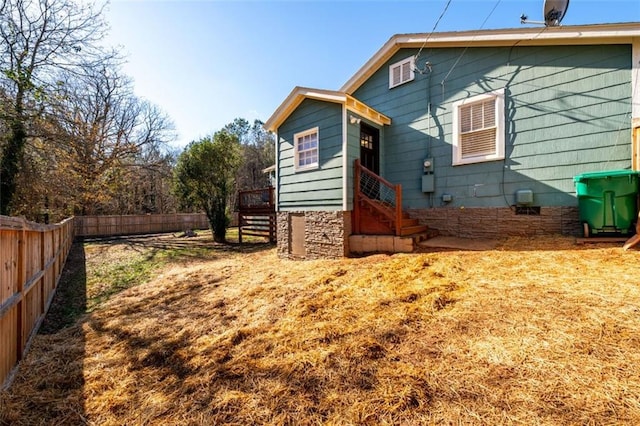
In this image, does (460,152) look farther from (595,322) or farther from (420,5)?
(595,322)

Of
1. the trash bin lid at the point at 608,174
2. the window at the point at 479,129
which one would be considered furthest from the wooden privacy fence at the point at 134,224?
the trash bin lid at the point at 608,174

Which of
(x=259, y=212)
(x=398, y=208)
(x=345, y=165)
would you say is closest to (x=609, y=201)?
(x=398, y=208)

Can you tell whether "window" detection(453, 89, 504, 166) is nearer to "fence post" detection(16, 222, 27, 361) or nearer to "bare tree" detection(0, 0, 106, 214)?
"fence post" detection(16, 222, 27, 361)

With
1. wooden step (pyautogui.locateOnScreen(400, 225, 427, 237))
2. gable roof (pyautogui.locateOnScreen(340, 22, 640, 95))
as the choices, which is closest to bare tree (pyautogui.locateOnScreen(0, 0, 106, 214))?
gable roof (pyautogui.locateOnScreen(340, 22, 640, 95))

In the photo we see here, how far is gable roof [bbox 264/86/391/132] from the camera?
6.34 metres

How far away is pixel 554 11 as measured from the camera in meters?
5.33

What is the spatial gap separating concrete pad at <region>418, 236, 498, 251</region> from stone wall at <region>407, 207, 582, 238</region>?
346 mm

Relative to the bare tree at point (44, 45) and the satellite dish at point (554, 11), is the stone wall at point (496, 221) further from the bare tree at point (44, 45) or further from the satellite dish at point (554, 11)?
the bare tree at point (44, 45)

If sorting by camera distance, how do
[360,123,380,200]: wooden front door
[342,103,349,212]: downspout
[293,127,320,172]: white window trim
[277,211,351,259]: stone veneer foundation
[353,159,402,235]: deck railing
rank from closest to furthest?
[353,159,402,235]: deck railing
[342,103,349,212]: downspout
[277,211,351,259]: stone veneer foundation
[293,127,320,172]: white window trim
[360,123,380,200]: wooden front door

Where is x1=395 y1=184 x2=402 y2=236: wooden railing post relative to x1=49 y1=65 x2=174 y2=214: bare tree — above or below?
below

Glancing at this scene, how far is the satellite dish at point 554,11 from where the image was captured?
5289 mm

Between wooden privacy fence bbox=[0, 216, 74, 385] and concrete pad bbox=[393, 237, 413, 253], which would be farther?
concrete pad bbox=[393, 237, 413, 253]

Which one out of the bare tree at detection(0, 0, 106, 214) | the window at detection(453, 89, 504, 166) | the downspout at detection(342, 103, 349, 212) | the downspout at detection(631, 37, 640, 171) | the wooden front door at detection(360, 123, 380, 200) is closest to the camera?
the downspout at detection(631, 37, 640, 171)

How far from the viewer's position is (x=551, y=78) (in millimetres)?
5539
